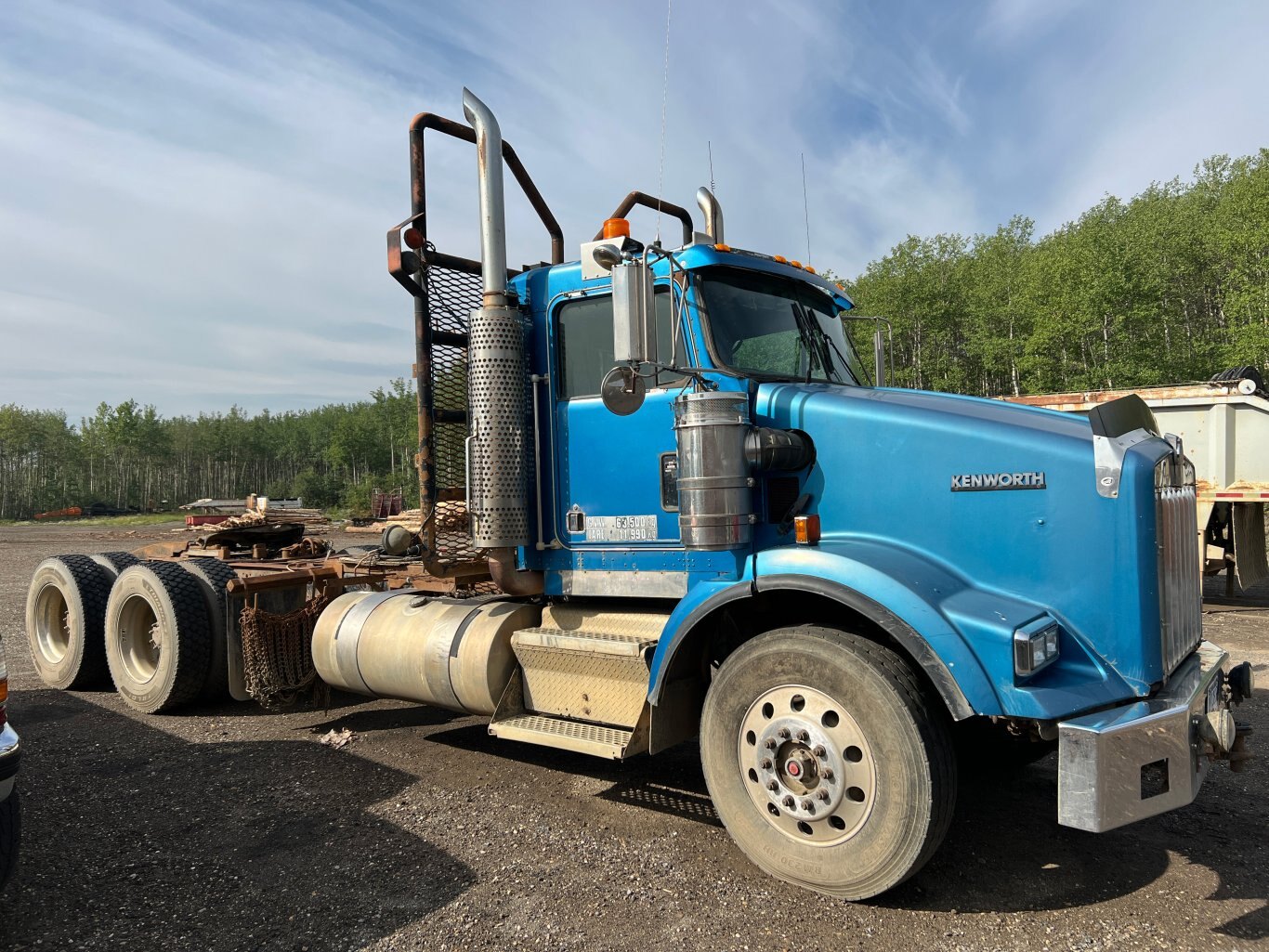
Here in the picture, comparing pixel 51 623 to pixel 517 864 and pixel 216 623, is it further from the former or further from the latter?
pixel 517 864

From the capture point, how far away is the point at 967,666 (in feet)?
10.6

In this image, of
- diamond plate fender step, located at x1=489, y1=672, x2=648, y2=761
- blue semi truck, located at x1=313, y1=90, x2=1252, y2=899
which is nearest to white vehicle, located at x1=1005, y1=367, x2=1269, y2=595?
blue semi truck, located at x1=313, y1=90, x2=1252, y2=899

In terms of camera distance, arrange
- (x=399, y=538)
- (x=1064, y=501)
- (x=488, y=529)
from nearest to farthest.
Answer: (x=1064, y=501)
(x=488, y=529)
(x=399, y=538)

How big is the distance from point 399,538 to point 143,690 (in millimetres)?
3040

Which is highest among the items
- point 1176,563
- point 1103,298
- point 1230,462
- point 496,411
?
point 1103,298

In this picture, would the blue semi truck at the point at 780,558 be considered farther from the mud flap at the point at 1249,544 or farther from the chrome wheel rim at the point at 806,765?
the mud flap at the point at 1249,544

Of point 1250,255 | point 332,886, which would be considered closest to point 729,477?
point 332,886

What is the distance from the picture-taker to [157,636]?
23.7 ft

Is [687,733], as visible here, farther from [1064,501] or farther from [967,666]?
[1064,501]

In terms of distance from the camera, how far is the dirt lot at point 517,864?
11.0 feet

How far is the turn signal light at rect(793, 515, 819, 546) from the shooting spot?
3939 mm

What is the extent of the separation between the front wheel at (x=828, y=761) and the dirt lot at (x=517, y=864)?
224mm

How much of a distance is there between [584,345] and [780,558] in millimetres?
1866

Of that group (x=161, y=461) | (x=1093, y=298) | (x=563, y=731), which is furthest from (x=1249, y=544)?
(x=161, y=461)
